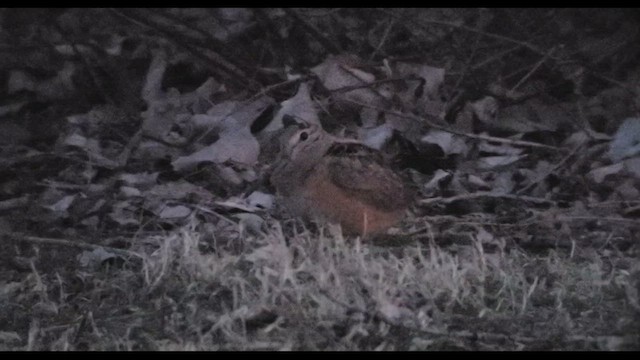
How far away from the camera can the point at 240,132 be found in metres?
2.88

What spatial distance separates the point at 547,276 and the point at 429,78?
90 cm

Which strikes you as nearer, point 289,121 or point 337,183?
point 337,183

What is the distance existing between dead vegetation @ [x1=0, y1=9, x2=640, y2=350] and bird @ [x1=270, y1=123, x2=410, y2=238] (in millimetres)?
45

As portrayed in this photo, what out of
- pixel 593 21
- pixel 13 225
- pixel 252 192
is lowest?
pixel 13 225

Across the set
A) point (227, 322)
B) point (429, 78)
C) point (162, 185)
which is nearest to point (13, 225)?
point (162, 185)

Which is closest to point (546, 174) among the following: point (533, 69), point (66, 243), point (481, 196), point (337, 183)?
point (481, 196)

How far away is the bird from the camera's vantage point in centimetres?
259

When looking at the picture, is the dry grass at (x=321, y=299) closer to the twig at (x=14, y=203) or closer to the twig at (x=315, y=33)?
the twig at (x=14, y=203)

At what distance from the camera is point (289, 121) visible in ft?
9.32

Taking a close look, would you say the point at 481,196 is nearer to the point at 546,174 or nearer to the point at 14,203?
the point at 546,174

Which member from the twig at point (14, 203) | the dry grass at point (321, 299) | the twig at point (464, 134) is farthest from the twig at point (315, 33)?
the twig at point (14, 203)

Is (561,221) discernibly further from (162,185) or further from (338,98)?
(162,185)

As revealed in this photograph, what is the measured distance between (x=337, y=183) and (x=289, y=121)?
32 centimetres

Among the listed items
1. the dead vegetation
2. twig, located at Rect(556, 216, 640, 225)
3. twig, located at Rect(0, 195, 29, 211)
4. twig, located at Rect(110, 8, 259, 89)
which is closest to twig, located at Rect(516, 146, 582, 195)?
the dead vegetation
